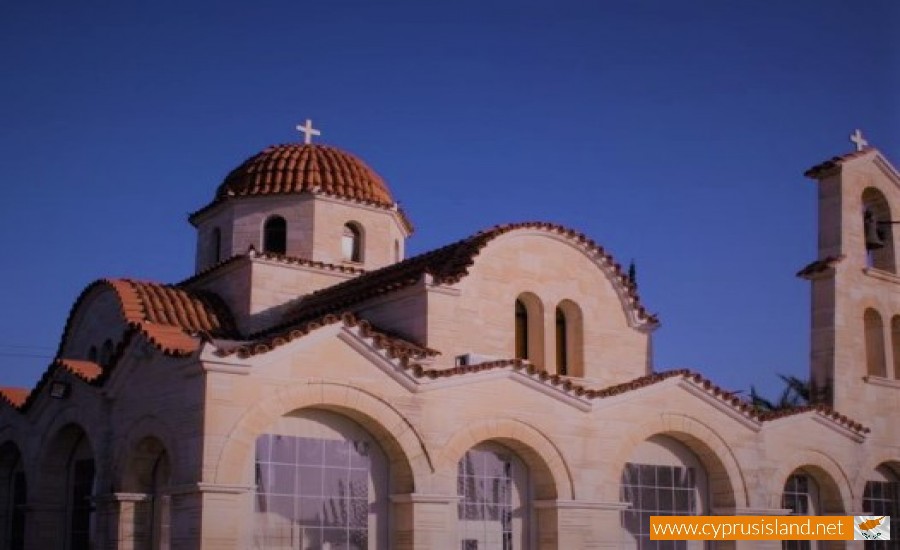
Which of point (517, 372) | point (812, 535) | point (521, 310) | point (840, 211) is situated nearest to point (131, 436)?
point (517, 372)

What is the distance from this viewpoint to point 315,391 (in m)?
16.8

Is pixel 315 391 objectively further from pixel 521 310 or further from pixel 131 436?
pixel 521 310

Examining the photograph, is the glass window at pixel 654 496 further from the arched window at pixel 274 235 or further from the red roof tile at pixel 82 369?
the arched window at pixel 274 235

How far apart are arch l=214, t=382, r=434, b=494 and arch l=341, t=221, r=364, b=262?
9.33m

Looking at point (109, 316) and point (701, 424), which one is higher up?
point (109, 316)

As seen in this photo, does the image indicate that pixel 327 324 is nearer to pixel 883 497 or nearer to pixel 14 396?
pixel 14 396

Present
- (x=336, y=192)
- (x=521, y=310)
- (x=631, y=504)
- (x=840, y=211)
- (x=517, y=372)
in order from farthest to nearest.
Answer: (x=336, y=192) → (x=840, y=211) → (x=521, y=310) → (x=631, y=504) → (x=517, y=372)

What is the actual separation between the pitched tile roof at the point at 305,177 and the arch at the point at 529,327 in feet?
19.8

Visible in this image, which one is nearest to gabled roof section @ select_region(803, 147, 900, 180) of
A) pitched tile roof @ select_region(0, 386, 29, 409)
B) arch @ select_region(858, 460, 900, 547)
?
arch @ select_region(858, 460, 900, 547)

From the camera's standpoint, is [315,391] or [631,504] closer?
[315,391]

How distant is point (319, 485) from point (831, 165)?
44.8 feet

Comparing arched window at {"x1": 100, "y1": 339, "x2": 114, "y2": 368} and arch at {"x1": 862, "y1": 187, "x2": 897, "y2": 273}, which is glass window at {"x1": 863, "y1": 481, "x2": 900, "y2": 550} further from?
arched window at {"x1": 100, "y1": 339, "x2": 114, "y2": 368}

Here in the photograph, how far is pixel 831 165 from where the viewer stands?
2439 centimetres

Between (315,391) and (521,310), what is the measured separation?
661cm
